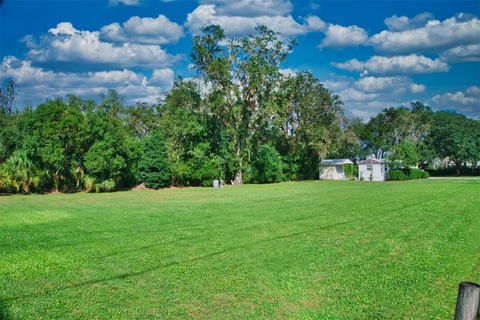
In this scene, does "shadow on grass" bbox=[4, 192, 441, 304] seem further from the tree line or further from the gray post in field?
the tree line

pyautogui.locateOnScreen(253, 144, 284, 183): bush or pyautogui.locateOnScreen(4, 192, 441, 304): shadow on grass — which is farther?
pyautogui.locateOnScreen(253, 144, 284, 183): bush

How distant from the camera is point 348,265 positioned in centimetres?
863

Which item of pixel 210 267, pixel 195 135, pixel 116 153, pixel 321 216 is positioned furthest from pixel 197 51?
pixel 210 267

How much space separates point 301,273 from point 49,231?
333 inches

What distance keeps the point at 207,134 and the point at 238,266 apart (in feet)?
107

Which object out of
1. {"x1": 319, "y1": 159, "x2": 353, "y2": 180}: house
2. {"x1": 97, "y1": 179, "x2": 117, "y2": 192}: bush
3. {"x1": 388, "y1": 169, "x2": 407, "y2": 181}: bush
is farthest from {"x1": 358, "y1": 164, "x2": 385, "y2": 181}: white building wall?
{"x1": 97, "y1": 179, "x2": 117, "y2": 192}: bush

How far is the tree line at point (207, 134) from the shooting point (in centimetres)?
3067

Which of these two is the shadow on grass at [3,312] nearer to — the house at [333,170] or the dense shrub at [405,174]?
the dense shrub at [405,174]

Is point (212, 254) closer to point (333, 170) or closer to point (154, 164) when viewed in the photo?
point (154, 164)

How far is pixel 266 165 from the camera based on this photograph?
140 feet

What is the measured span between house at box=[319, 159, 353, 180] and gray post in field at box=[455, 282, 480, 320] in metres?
Result: 49.3

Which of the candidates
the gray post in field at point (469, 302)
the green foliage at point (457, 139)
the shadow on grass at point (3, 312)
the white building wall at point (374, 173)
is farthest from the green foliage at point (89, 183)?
the green foliage at point (457, 139)

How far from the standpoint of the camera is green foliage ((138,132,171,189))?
119 feet

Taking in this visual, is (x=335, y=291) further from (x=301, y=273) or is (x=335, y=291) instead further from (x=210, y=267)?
(x=210, y=267)
